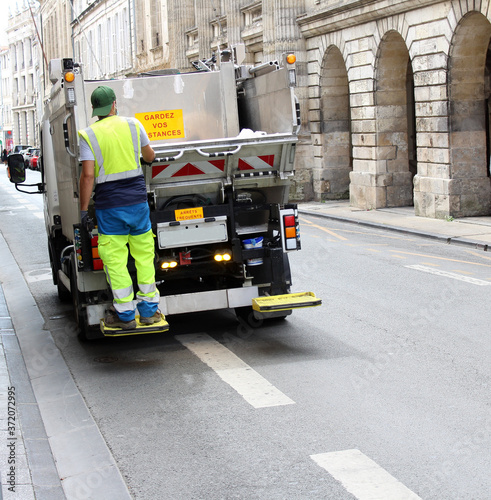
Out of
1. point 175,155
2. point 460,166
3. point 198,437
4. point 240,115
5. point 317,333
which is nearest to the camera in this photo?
point 198,437

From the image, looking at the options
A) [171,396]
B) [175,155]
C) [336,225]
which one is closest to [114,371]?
[171,396]

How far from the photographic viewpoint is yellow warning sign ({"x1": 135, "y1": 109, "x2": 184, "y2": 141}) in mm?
8914

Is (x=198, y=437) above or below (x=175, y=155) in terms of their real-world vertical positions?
below

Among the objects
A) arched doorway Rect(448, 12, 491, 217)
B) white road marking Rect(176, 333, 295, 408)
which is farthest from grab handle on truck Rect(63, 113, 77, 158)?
arched doorway Rect(448, 12, 491, 217)

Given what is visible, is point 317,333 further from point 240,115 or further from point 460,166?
point 460,166

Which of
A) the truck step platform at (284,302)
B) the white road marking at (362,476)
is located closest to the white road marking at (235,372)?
the truck step platform at (284,302)

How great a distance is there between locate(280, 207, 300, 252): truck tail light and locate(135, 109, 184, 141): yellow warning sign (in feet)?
4.97

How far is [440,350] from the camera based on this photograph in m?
7.64

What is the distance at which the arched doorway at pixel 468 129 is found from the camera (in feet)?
60.9

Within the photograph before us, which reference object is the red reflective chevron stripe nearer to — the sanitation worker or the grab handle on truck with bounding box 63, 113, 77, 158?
the sanitation worker

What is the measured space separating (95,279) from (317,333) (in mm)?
2147

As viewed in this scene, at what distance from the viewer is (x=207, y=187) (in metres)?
8.15

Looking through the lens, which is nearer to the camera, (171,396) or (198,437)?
(198,437)

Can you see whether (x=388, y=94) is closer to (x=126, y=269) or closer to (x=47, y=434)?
(x=126, y=269)
